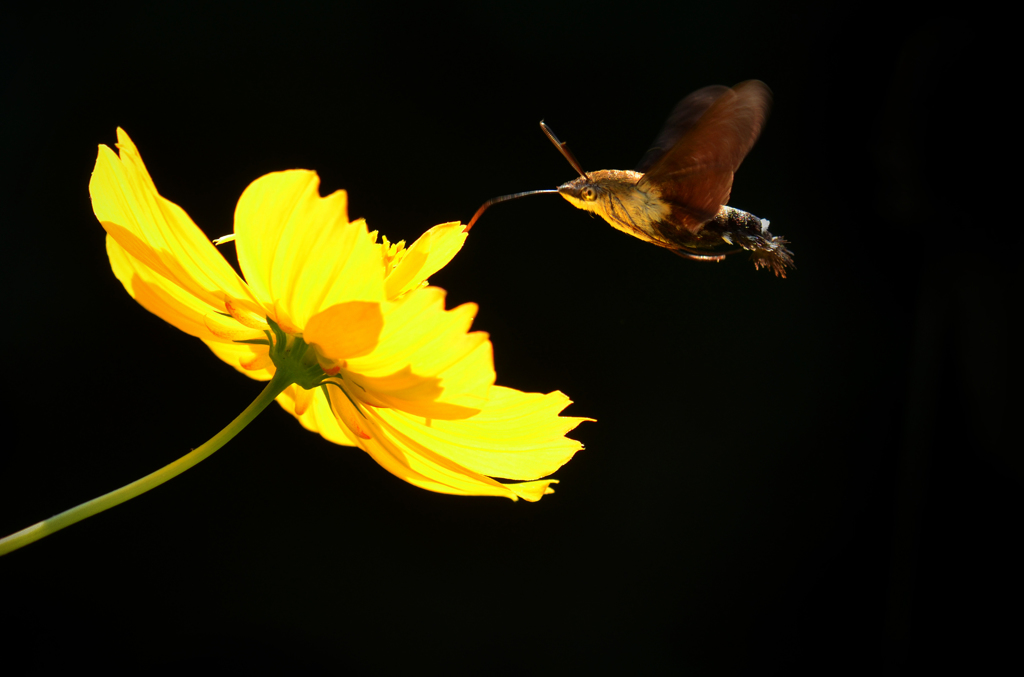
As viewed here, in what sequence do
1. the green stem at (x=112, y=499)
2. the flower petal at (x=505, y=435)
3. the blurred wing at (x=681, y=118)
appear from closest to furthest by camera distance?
the green stem at (x=112, y=499) → the flower petal at (x=505, y=435) → the blurred wing at (x=681, y=118)

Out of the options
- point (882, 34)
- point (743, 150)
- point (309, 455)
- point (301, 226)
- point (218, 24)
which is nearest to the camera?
point (301, 226)

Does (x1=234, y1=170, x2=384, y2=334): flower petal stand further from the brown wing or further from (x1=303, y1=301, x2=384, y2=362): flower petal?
the brown wing

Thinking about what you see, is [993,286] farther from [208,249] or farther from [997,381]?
[208,249]

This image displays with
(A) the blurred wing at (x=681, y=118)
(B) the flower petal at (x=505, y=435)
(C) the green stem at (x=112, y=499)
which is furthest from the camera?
(A) the blurred wing at (x=681, y=118)

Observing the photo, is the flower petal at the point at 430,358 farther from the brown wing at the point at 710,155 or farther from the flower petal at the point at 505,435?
the brown wing at the point at 710,155

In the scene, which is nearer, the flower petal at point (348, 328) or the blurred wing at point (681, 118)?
the flower petal at point (348, 328)

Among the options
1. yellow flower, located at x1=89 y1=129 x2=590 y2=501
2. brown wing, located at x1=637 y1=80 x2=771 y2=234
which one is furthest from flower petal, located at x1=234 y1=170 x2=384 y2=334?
brown wing, located at x1=637 y1=80 x2=771 y2=234

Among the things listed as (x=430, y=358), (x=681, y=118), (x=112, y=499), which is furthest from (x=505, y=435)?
(x=681, y=118)

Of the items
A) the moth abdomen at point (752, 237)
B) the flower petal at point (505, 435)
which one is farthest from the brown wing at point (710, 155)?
the flower petal at point (505, 435)

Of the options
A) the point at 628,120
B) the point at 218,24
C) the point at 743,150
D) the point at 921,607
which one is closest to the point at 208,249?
the point at 743,150
